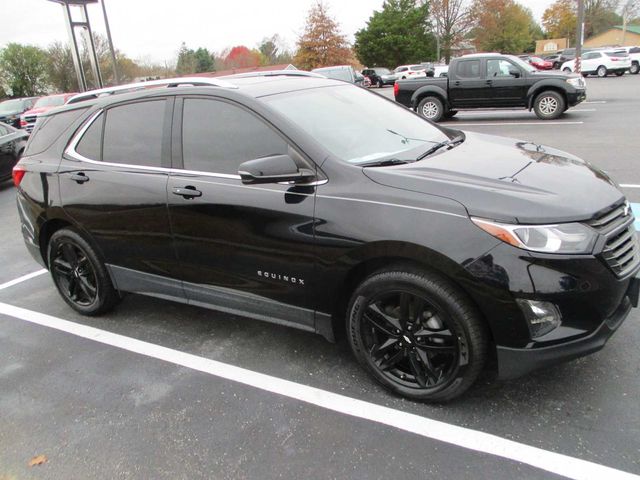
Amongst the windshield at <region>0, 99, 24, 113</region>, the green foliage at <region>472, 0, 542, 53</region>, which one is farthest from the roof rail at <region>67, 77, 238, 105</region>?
the green foliage at <region>472, 0, 542, 53</region>

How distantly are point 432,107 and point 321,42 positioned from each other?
43577 mm

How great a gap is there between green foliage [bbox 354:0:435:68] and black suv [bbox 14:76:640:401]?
60.3 meters

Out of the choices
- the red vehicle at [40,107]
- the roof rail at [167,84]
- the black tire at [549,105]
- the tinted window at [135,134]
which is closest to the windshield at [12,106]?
the red vehicle at [40,107]

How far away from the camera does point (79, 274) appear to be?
4254 millimetres

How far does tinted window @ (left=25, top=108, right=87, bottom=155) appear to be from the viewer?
4.21m

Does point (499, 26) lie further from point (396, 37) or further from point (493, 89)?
point (493, 89)

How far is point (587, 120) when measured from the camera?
13.2 metres

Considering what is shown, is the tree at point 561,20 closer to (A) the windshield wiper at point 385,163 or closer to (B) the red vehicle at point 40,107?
(B) the red vehicle at point 40,107

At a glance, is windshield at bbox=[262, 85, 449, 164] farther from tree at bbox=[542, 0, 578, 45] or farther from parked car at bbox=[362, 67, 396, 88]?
tree at bbox=[542, 0, 578, 45]

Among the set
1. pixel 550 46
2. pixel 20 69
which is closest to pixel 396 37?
pixel 550 46

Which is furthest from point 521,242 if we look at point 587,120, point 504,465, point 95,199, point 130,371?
point 587,120

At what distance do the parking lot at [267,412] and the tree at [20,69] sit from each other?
5097 cm

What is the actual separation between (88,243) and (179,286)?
0.96 m

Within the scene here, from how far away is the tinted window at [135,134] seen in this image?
362cm
